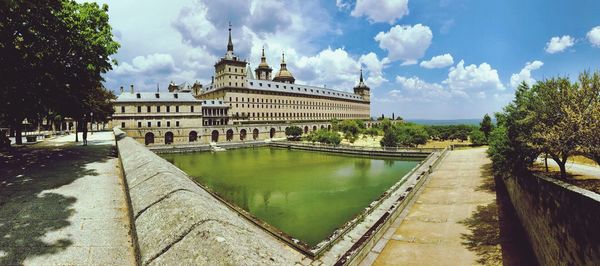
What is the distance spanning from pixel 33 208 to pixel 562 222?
13.2 metres

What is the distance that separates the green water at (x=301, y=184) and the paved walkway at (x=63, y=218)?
28.5 ft

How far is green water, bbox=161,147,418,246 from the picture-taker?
56.2 feet

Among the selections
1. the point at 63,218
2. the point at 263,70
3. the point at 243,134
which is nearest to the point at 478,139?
the point at 243,134

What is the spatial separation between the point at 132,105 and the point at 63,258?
56532 millimetres

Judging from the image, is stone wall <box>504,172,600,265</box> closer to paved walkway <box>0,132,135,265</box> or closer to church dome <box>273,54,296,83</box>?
paved walkway <box>0,132,135,265</box>

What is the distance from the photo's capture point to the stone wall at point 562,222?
6105 millimetres

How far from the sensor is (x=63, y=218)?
255 inches

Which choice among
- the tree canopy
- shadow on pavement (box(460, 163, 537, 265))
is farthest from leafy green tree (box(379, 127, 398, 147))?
the tree canopy

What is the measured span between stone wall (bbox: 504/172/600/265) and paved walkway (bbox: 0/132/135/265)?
8.86 m

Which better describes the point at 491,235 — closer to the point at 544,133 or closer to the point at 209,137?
the point at 544,133

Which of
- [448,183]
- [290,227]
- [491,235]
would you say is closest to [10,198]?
[290,227]

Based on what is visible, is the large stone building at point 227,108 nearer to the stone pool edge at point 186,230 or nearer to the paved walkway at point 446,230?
the paved walkway at point 446,230

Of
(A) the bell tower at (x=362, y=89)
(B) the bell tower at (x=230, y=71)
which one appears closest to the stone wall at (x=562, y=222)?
(B) the bell tower at (x=230, y=71)

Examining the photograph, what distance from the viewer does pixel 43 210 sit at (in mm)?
6859
